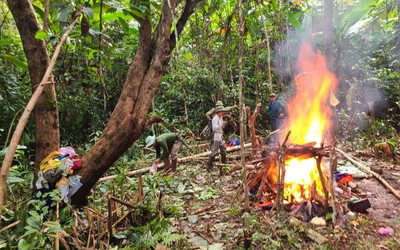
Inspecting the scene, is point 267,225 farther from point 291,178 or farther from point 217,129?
Answer: point 217,129

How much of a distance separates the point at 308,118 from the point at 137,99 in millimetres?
3455

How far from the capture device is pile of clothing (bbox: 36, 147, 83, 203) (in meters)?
3.59

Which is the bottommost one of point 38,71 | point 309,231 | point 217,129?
point 309,231

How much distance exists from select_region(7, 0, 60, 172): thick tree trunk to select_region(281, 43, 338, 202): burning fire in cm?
394

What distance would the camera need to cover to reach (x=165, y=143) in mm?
7332

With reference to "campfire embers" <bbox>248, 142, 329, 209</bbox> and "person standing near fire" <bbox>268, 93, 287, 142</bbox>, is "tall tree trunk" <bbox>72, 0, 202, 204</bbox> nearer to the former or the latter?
"campfire embers" <bbox>248, 142, 329, 209</bbox>

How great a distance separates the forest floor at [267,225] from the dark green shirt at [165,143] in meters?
1.77

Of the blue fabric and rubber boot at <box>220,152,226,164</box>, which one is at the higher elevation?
the blue fabric

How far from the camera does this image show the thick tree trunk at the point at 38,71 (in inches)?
128

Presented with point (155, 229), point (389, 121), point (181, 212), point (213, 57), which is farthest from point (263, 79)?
point (155, 229)

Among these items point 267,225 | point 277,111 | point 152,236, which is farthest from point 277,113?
point 152,236

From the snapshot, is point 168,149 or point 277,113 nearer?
point 168,149

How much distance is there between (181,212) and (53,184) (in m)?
2.22

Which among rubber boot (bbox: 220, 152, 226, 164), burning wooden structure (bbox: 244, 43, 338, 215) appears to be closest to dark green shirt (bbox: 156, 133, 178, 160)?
rubber boot (bbox: 220, 152, 226, 164)
